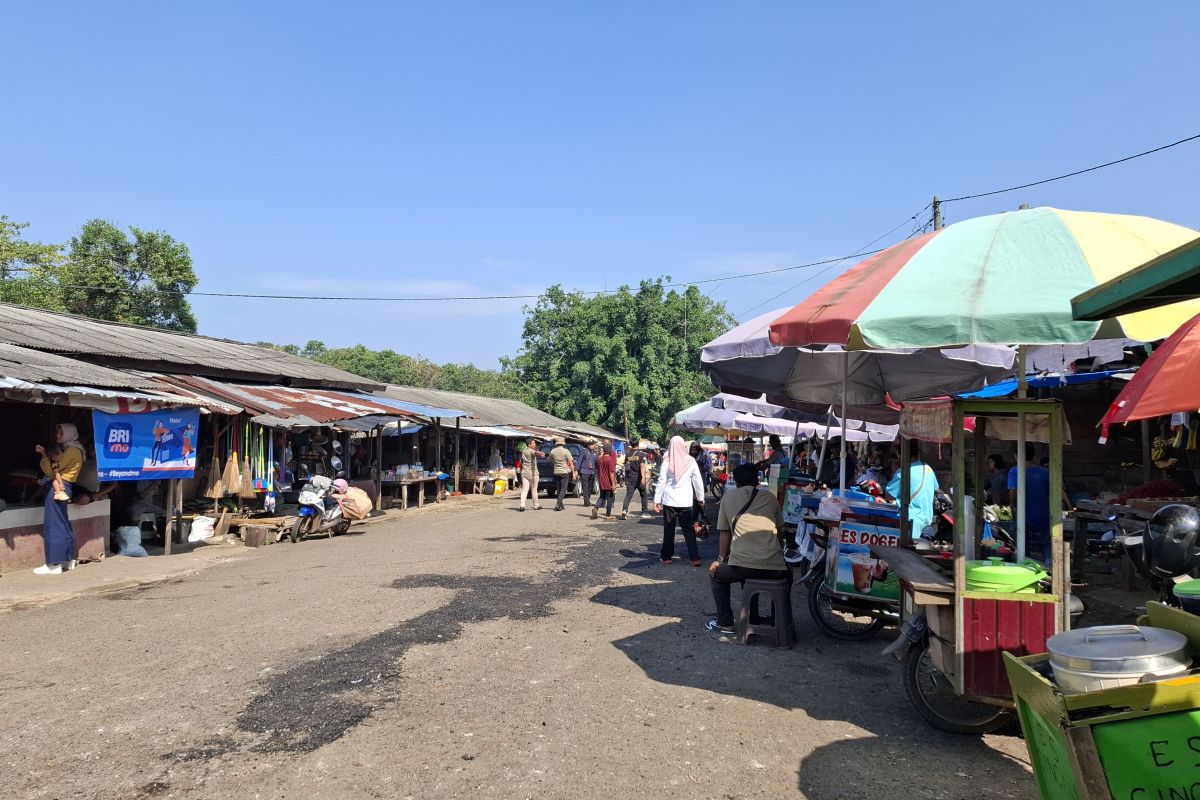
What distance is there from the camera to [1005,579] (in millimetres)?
4359

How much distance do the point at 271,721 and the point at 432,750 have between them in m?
1.13

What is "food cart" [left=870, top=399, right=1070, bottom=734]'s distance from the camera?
4.29m

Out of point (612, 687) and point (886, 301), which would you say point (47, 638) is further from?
point (886, 301)

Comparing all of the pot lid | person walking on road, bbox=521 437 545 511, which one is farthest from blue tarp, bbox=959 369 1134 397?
person walking on road, bbox=521 437 545 511

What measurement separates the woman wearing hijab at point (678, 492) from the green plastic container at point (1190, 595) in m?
7.25

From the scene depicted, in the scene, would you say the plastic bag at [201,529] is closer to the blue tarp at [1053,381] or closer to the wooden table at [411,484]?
the wooden table at [411,484]

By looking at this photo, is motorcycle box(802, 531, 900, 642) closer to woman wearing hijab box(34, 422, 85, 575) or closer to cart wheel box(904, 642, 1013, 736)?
cart wheel box(904, 642, 1013, 736)

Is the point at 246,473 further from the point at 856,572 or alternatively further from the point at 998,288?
the point at 998,288

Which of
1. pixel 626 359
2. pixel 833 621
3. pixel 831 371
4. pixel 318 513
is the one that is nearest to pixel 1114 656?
pixel 833 621

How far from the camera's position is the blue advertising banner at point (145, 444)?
432 inches

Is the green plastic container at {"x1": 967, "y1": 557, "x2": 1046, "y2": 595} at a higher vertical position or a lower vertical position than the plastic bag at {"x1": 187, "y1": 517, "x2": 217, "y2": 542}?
higher

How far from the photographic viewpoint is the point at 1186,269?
310 cm

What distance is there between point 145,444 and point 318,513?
363 cm

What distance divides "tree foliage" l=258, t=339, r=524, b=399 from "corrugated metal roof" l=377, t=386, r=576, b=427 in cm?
2358
